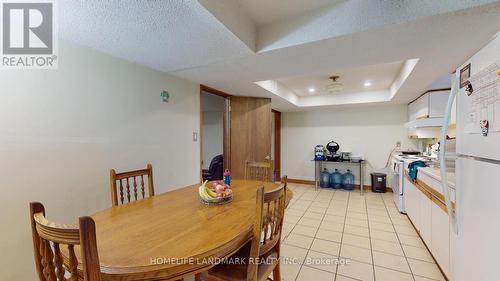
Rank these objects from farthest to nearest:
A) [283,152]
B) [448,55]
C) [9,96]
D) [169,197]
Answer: [283,152] < [448,55] < [169,197] < [9,96]

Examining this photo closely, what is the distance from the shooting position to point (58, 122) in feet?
5.17

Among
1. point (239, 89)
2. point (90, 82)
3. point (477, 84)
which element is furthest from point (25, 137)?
point (477, 84)

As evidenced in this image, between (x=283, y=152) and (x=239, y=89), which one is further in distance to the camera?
(x=283, y=152)

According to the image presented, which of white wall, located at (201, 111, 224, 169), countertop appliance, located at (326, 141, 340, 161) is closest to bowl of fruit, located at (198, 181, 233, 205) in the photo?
countertop appliance, located at (326, 141, 340, 161)

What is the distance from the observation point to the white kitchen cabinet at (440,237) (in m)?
1.66

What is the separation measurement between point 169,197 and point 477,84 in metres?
2.16

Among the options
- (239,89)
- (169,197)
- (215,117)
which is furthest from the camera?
(215,117)

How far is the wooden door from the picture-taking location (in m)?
3.68

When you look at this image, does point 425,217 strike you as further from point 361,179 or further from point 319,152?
point 319,152

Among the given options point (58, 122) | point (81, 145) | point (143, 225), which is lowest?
point (143, 225)

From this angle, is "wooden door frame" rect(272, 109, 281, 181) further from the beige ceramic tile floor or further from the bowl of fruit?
the bowl of fruit

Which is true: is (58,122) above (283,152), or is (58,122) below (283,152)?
above

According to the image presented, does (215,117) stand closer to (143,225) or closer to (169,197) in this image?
(169,197)

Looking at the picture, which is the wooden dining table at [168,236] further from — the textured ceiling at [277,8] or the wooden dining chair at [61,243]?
the textured ceiling at [277,8]
